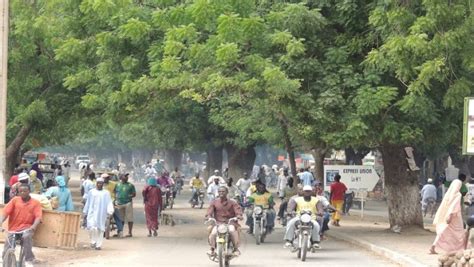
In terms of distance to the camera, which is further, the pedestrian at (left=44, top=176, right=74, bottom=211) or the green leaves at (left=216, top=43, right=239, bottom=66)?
the pedestrian at (left=44, top=176, right=74, bottom=211)

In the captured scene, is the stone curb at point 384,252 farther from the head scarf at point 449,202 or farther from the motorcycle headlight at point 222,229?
the motorcycle headlight at point 222,229

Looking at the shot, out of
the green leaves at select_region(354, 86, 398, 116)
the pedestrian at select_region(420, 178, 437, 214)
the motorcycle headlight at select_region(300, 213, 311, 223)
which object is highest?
the green leaves at select_region(354, 86, 398, 116)

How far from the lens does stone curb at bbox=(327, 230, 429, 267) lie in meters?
17.5

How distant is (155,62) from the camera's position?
69.8 feet

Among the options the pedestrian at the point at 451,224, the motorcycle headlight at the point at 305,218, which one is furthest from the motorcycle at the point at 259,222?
the pedestrian at the point at 451,224

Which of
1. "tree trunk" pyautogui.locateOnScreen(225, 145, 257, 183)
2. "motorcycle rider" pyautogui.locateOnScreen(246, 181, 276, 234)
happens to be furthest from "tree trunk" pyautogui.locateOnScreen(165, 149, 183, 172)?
"motorcycle rider" pyautogui.locateOnScreen(246, 181, 276, 234)

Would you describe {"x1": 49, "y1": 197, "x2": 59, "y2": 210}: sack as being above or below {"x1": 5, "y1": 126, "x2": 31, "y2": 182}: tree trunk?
below

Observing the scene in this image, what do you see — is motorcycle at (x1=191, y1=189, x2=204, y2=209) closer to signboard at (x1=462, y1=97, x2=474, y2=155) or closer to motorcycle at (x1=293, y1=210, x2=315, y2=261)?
motorcycle at (x1=293, y1=210, x2=315, y2=261)

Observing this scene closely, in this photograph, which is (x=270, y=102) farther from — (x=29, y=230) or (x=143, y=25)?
(x=29, y=230)

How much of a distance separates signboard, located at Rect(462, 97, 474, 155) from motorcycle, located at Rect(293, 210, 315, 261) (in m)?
4.14

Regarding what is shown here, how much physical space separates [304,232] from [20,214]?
621cm

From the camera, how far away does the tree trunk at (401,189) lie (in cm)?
2442

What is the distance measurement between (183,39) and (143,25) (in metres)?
1.29

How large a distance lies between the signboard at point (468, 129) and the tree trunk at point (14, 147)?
17365 millimetres
